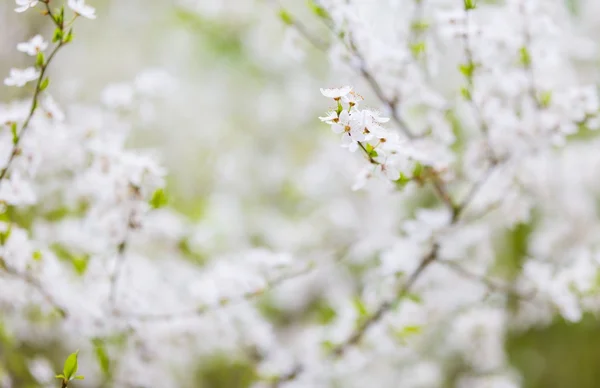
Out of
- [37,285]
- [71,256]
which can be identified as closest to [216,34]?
[71,256]

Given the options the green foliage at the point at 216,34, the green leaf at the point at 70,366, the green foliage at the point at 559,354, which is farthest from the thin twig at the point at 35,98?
the green foliage at the point at 559,354

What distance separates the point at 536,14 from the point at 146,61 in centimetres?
295

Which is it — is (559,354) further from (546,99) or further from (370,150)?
(370,150)

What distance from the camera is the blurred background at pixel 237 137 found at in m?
2.26

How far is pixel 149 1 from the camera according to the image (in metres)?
3.33

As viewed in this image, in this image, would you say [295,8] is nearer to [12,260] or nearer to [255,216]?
[255,216]

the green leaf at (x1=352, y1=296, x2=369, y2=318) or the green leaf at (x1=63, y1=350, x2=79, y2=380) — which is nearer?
the green leaf at (x1=63, y1=350, x2=79, y2=380)

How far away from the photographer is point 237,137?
2953mm

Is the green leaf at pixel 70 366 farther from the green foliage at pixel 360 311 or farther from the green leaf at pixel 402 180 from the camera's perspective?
the green foliage at pixel 360 311

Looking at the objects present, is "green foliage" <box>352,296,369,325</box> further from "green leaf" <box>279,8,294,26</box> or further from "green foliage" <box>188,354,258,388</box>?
"green foliage" <box>188,354,258,388</box>

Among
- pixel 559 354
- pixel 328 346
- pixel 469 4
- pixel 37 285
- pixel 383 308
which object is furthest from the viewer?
pixel 559 354

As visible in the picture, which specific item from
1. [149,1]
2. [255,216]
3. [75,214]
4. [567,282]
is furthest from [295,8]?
[567,282]

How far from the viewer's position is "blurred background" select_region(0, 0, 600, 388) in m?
2.26

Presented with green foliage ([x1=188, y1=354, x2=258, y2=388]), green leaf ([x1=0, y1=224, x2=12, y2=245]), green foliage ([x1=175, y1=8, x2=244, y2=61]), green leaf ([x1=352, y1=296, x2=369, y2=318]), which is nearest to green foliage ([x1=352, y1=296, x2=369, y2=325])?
green leaf ([x1=352, y1=296, x2=369, y2=318])
